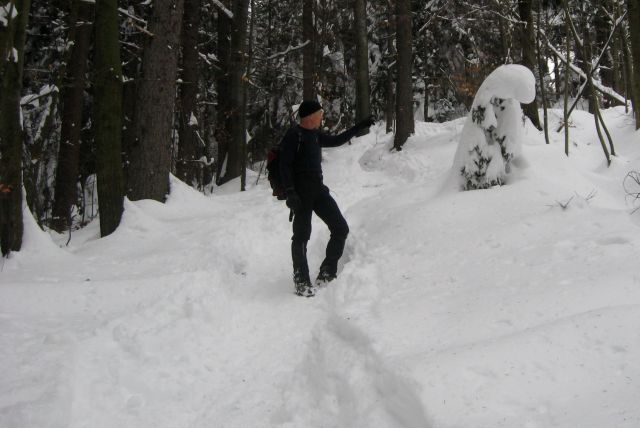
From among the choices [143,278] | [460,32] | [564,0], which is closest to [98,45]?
[143,278]

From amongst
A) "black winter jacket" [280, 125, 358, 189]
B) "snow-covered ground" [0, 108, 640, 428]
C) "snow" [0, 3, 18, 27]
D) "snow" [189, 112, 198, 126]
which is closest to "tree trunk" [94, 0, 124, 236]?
"snow-covered ground" [0, 108, 640, 428]

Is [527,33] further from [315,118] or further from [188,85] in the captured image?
[188,85]

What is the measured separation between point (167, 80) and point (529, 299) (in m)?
5.82

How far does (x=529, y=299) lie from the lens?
11.7ft

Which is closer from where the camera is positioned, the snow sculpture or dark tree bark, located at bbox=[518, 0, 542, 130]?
the snow sculpture

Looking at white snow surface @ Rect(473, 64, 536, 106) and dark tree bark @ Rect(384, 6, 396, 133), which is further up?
white snow surface @ Rect(473, 64, 536, 106)

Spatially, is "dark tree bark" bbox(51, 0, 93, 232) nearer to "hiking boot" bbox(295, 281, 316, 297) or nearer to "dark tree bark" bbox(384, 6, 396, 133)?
"hiking boot" bbox(295, 281, 316, 297)

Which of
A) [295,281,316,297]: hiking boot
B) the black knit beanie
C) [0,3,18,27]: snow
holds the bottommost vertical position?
[295,281,316,297]: hiking boot

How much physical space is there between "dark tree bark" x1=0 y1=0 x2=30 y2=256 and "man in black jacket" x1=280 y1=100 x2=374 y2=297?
2.56m

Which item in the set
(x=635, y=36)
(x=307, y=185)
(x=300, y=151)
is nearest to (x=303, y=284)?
(x=307, y=185)

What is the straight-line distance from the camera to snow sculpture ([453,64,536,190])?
6184mm

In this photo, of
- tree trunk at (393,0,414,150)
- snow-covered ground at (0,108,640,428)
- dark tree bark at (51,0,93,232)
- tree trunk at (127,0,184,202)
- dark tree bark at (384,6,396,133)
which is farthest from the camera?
dark tree bark at (384,6,396,133)

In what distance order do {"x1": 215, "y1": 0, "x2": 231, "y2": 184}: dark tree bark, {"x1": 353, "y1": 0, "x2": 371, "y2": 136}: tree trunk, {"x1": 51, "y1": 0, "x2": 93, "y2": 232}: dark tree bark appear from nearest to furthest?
1. {"x1": 51, "y1": 0, "x2": 93, "y2": 232}: dark tree bark
2. {"x1": 215, "y1": 0, "x2": 231, "y2": 184}: dark tree bark
3. {"x1": 353, "y1": 0, "x2": 371, "y2": 136}: tree trunk

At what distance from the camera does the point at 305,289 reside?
5.15m
